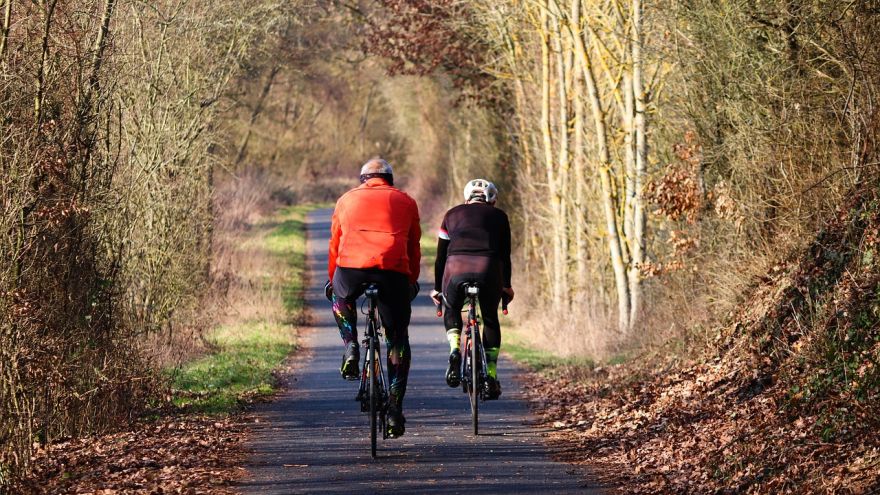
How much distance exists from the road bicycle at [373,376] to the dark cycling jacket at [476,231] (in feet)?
4.31

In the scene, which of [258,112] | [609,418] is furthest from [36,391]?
[258,112]

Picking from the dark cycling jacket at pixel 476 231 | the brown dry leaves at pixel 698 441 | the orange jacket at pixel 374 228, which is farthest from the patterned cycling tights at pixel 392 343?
the brown dry leaves at pixel 698 441

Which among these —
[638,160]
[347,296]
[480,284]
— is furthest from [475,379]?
[638,160]

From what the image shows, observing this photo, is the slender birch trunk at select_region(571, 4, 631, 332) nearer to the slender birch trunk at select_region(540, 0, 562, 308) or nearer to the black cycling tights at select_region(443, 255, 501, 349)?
the slender birch trunk at select_region(540, 0, 562, 308)

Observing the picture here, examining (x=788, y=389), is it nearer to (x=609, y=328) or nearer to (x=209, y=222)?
(x=609, y=328)

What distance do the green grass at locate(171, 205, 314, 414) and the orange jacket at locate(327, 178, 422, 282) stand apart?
11.6 ft

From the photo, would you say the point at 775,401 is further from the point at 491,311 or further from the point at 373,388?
the point at 373,388

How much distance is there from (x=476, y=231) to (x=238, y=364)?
710 cm

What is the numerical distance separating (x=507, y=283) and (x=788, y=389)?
9.56ft

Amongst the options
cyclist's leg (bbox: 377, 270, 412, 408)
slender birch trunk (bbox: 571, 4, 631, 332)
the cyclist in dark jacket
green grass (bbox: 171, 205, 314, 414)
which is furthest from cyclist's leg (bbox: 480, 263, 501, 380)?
slender birch trunk (bbox: 571, 4, 631, 332)

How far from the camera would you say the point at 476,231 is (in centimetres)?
1223

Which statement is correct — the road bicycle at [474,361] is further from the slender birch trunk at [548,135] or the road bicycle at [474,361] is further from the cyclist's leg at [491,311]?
the slender birch trunk at [548,135]

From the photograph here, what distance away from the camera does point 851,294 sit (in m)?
11.1

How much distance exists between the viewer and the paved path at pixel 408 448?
977 centimetres
